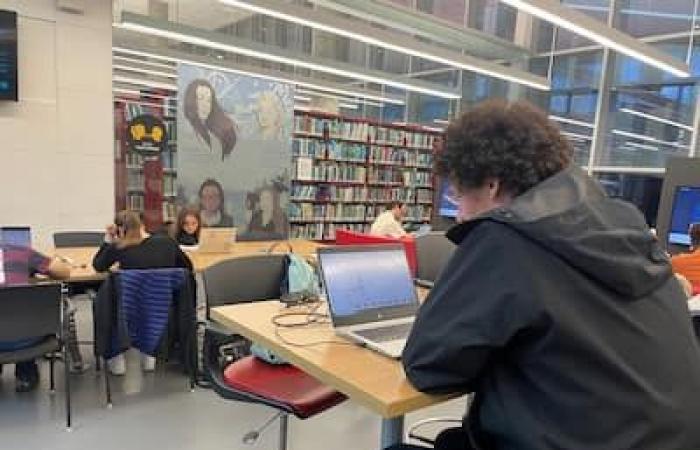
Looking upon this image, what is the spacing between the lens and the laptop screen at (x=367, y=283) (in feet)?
5.57

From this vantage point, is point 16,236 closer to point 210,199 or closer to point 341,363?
point 341,363

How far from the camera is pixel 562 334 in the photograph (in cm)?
96

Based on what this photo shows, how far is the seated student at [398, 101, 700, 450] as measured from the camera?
0.97 m

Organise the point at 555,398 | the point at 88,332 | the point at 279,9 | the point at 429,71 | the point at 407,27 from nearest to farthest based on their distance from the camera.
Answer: the point at 555,398, the point at 88,332, the point at 279,9, the point at 407,27, the point at 429,71

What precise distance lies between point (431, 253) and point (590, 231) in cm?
267

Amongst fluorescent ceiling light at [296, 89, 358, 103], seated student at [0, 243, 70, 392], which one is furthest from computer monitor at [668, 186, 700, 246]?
fluorescent ceiling light at [296, 89, 358, 103]

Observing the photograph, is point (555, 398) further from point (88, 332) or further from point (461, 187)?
point (88, 332)

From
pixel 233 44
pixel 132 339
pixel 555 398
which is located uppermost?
pixel 233 44

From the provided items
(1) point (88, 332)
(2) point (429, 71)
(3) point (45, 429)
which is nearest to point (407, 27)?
(2) point (429, 71)

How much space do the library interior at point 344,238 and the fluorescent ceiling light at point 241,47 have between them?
1.7 inches

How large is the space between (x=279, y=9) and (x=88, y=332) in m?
3.29

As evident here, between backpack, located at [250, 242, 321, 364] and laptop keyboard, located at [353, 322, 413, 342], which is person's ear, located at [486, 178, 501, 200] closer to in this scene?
laptop keyboard, located at [353, 322, 413, 342]

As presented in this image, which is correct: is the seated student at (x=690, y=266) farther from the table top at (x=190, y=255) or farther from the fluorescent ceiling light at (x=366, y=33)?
the fluorescent ceiling light at (x=366, y=33)

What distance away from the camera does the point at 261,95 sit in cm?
664
